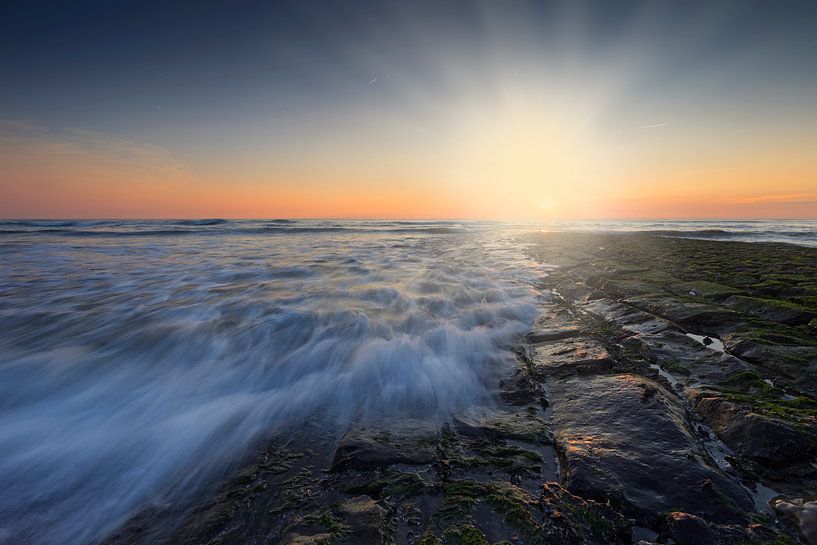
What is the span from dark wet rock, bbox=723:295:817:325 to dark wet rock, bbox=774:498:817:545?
5.13 meters

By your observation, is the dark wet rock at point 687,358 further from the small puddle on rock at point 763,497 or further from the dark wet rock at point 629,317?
the small puddle on rock at point 763,497

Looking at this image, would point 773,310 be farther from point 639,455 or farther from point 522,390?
point 639,455

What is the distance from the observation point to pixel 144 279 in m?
12.1

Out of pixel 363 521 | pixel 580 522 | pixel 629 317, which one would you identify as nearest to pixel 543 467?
pixel 580 522

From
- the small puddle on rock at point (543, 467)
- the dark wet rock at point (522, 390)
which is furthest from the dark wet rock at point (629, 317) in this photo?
the small puddle on rock at point (543, 467)

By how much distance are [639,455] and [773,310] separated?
228 inches

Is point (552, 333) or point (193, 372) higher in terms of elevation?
point (552, 333)

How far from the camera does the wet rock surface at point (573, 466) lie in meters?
2.36

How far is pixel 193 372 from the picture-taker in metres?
5.48

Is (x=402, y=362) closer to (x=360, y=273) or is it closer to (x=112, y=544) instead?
(x=112, y=544)

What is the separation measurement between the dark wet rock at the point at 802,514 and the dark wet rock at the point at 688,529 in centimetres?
57

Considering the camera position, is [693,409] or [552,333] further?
[552,333]

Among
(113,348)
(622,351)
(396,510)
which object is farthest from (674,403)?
(113,348)

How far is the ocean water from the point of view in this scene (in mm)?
3371
